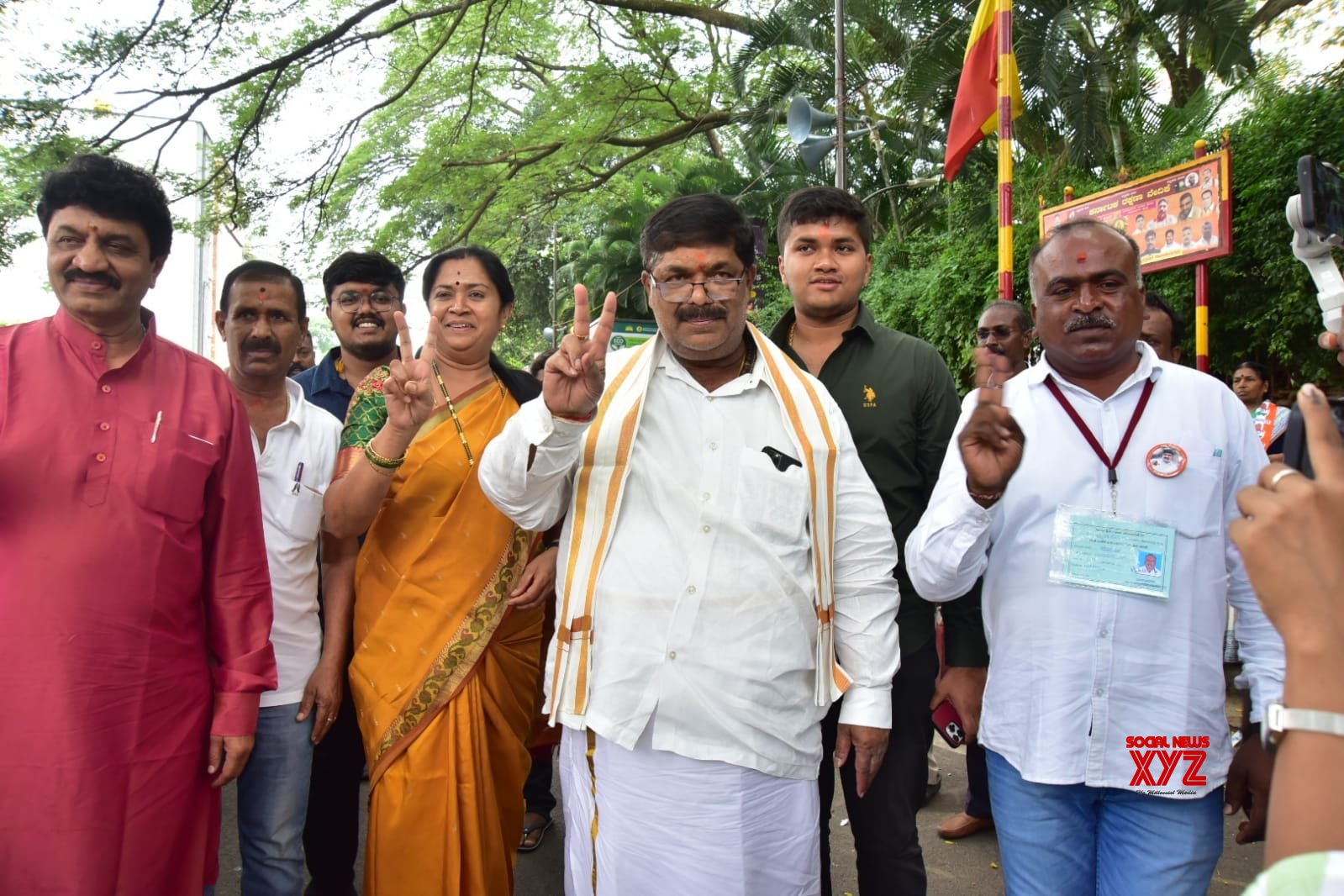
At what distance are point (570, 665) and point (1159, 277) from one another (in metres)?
7.16

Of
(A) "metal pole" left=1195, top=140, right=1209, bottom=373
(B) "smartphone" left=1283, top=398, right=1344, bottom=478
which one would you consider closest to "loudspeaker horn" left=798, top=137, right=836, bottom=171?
(A) "metal pole" left=1195, top=140, right=1209, bottom=373

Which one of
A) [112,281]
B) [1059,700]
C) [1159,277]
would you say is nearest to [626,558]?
[1059,700]

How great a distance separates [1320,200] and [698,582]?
134cm

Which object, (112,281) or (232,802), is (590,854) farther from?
(232,802)

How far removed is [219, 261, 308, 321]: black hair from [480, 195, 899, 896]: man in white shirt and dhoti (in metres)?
1.18

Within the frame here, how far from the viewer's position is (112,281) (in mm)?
2008

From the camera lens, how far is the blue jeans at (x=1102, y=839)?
6.34 feet

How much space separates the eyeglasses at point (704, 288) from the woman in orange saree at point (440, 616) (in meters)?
0.68

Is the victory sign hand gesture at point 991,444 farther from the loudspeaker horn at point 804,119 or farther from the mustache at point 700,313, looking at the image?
the loudspeaker horn at point 804,119

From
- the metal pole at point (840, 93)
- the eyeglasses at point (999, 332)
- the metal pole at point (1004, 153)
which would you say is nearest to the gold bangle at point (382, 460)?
the eyeglasses at point (999, 332)

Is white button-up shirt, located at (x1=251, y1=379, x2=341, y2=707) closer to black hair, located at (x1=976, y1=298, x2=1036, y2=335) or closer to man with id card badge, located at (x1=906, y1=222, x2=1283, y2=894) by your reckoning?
man with id card badge, located at (x1=906, y1=222, x2=1283, y2=894)

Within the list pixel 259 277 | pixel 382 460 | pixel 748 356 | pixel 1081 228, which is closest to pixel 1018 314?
pixel 1081 228

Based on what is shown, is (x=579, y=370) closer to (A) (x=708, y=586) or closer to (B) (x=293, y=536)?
(A) (x=708, y=586)

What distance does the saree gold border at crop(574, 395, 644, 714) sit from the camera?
6.73ft
